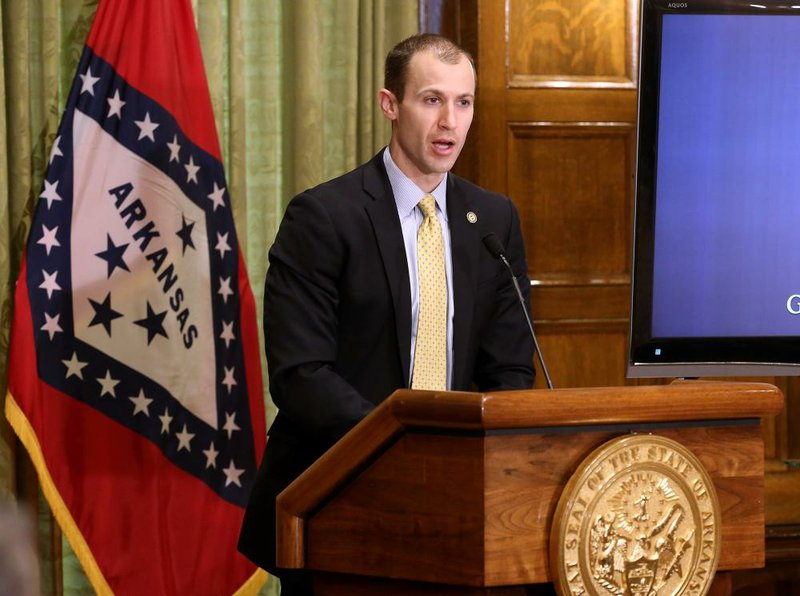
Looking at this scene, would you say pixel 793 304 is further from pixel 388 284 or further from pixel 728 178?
pixel 388 284

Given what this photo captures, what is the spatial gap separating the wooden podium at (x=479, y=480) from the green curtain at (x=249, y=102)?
2.19 metres

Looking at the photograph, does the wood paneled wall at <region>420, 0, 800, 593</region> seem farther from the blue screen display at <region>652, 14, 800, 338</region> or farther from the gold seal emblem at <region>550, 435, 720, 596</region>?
the gold seal emblem at <region>550, 435, 720, 596</region>

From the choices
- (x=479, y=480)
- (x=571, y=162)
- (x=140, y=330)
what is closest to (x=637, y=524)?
(x=479, y=480)

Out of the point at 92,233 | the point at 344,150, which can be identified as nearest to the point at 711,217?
the point at 344,150

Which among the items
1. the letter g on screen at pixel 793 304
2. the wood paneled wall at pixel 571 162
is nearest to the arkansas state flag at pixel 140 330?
the wood paneled wall at pixel 571 162

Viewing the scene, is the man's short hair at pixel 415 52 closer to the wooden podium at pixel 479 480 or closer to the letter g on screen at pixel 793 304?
the letter g on screen at pixel 793 304

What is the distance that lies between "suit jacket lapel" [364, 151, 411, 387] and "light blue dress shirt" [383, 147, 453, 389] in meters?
0.02

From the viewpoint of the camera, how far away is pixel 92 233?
352 cm

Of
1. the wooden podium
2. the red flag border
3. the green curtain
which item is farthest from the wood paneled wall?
the wooden podium

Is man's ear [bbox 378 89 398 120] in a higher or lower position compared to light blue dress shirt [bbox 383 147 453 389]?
higher

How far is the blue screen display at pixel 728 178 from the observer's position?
99.9 inches

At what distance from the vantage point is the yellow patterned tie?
Answer: 7.90 feet

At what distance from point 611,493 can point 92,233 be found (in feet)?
7.99

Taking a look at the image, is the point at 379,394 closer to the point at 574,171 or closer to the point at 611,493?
the point at 611,493
